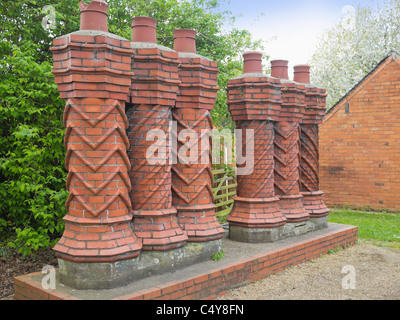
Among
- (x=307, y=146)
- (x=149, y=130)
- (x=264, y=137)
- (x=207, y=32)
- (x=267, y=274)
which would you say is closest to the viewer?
(x=149, y=130)

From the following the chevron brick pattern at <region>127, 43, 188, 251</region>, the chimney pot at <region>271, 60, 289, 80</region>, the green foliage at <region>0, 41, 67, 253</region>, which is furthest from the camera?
the chimney pot at <region>271, 60, 289, 80</region>

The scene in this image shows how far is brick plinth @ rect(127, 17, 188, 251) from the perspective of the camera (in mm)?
4961

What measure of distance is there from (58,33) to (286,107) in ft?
14.5

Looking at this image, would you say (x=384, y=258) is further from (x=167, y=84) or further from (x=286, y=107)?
(x=167, y=84)

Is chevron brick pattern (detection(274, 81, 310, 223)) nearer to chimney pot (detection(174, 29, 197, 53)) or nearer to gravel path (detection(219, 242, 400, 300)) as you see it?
gravel path (detection(219, 242, 400, 300))

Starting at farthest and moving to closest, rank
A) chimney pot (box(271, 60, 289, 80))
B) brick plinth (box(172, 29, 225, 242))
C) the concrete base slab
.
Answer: chimney pot (box(271, 60, 289, 80)), brick plinth (box(172, 29, 225, 242)), the concrete base slab

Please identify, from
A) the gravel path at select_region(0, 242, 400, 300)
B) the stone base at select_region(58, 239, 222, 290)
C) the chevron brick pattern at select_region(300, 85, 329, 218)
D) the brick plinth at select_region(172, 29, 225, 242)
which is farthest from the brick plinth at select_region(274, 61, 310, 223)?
the stone base at select_region(58, 239, 222, 290)

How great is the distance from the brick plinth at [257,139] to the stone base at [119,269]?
6.23 ft

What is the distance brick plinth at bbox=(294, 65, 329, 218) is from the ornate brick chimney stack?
4.54 m

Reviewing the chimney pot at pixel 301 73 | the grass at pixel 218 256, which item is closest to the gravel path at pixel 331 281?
the grass at pixel 218 256

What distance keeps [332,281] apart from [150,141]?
3.31 meters

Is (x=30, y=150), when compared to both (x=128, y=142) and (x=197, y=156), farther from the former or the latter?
(x=197, y=156)
